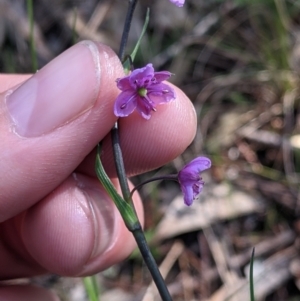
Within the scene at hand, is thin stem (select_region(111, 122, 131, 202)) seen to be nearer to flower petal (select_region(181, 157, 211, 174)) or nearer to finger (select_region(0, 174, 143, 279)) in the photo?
flower petal (select_region(181, 157, 211, 174))

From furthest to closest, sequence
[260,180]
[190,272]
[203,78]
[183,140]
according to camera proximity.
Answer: [203,78]
[260,180]
[190,272]
[183,140]

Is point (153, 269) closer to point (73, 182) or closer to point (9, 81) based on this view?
point (73, 182)

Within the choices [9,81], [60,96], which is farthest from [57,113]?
[9,81]

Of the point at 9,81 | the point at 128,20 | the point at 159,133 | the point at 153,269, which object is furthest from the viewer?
the point at 9,81

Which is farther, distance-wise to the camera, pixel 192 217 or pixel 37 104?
pixel 192 217

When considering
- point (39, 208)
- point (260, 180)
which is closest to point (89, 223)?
point (39, 208)

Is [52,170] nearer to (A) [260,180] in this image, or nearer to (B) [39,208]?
(B) [39,208]
